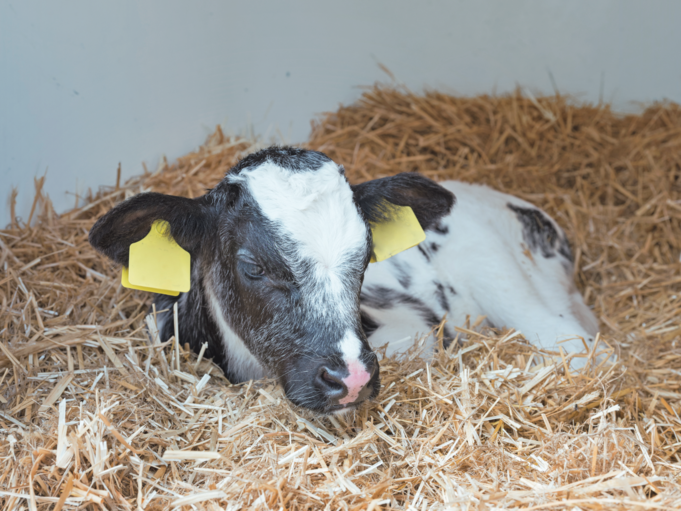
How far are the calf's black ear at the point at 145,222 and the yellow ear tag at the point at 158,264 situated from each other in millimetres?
33

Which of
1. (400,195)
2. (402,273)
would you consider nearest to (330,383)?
(400,195)

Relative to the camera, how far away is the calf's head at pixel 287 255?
218 cm

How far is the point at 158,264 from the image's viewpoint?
8.14ft

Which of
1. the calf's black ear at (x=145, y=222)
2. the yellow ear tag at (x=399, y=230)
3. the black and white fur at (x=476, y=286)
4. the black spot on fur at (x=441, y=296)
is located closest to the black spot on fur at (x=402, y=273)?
the black and white fur at (x=476, y=286)

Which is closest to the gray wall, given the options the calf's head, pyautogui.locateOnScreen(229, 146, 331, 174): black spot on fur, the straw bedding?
the straw bedding

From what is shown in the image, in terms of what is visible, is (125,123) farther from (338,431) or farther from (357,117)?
(338,431)

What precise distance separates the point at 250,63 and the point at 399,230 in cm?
253

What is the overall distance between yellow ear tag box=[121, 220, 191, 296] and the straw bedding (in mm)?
368

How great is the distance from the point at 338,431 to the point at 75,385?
1.12 metres

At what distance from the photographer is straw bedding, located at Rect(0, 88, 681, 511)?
6.64 feet

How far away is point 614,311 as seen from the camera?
406 cm

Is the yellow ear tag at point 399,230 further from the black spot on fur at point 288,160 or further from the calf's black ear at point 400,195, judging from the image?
the black spot on fur at point 288,160

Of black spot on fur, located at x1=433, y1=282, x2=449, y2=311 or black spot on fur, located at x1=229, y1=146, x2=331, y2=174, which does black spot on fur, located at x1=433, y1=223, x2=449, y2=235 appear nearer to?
black spot on fur, located at x1=433, y1=282, x2=449, y2=311

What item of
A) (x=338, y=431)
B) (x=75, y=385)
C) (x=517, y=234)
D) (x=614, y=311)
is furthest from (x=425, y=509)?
(x=614, y=311)
